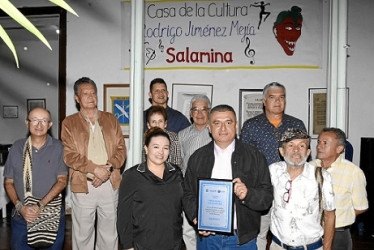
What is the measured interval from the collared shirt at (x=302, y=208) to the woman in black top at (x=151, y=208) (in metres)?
0.72

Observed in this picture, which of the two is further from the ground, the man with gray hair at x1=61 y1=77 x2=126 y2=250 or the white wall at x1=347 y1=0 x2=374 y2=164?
the white wall at x1=347 y1=0 x2=374 y2=164

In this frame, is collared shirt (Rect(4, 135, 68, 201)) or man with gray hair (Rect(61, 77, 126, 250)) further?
man with gray hair (Rect(61, 77, 126, 250))

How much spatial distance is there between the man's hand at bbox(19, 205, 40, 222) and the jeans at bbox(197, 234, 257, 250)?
1.55 m

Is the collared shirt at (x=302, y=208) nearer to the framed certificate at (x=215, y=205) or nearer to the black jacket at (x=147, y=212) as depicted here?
the framed certificate at (x=215, y=205)

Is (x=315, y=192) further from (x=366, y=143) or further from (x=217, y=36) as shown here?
(x=217, y=36)

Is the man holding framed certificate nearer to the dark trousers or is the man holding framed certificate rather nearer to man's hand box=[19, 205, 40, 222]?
the dark trousers

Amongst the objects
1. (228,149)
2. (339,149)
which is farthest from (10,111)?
(339,149)

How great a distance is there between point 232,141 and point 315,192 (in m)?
0.65

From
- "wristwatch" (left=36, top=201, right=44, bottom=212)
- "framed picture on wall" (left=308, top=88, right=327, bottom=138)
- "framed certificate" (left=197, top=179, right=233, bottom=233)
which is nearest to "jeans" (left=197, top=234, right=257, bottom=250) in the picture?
"framed certificate" (left=197, top=179, right=233, bottom=233)

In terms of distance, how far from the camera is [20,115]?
29.8 feet

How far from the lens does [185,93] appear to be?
20.8 ft

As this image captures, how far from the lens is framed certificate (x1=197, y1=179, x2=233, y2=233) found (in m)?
2.65

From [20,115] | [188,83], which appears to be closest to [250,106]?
[188,83]

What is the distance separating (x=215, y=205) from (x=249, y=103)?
3.75m
